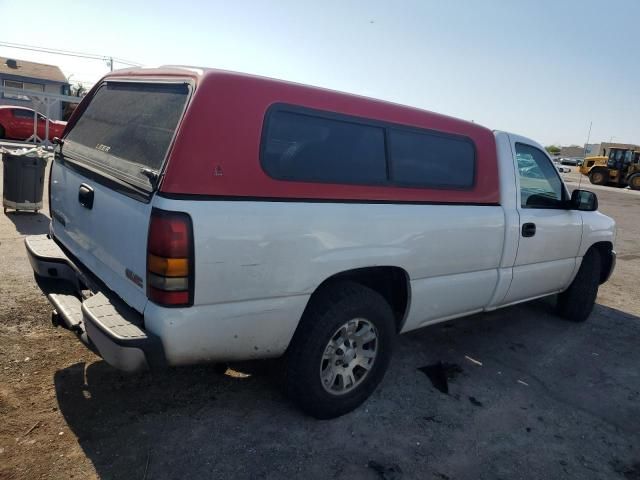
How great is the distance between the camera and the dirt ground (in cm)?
269

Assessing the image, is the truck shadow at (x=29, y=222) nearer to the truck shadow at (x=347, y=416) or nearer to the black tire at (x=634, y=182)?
the truck shadow at (x=347, y=416)

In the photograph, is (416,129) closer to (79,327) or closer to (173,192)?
(173,192)

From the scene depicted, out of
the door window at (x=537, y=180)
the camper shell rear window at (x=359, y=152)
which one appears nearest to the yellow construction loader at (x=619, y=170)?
the door window at (x=537, y=180)

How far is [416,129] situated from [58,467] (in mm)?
2857

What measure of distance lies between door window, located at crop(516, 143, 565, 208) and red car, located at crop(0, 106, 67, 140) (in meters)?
20.0

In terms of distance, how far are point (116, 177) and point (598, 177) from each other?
126ft

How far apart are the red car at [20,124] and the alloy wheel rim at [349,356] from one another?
66.9 ft

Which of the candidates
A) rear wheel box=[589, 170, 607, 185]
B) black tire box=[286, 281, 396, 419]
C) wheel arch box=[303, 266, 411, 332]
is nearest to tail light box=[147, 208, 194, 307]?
black tire box=[286, 281, 396, 419]

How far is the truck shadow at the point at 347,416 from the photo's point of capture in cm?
272

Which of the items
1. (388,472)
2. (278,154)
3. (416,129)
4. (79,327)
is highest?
(416,129)

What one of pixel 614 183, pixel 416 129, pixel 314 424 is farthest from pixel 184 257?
pixel 614 183

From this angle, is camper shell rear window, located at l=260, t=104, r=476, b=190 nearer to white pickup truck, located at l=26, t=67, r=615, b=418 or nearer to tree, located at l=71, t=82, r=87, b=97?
white pickup truck, located at l=26, t=67, r=615, b=418

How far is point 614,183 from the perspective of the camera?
35.0m

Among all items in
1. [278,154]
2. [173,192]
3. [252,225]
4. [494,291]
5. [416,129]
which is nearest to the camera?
[173,192]
